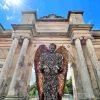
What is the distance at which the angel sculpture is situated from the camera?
236 inches

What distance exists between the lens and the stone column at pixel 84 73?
25.3 feet

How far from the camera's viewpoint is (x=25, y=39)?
10188 mm

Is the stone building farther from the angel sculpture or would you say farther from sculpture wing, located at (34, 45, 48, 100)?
the angel sculpture

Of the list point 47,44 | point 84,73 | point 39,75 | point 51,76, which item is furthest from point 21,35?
point 51,76

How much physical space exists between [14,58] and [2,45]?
5.89 feet

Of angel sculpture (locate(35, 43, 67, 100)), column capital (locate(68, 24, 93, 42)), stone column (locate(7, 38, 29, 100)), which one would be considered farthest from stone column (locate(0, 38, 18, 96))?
column capital (locate(68, 24, 93, 42))

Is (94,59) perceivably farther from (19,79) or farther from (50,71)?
(19,79)

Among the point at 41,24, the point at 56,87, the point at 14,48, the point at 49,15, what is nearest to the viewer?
the point at 56,87

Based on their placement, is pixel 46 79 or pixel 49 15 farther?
pixel 49 15

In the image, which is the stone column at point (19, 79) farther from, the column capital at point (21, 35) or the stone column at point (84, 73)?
the stone column at point (84, 73)

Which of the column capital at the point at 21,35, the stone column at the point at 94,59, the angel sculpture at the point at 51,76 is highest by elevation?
the column capital at the point at 21,35

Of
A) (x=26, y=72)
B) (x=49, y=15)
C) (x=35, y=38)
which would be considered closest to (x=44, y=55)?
(x=26, y=72)

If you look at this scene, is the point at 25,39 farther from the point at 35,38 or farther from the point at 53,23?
the point at 53,23

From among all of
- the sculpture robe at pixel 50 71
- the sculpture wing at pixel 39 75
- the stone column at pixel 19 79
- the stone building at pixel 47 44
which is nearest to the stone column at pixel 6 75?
the stone building at pixel 47 44
